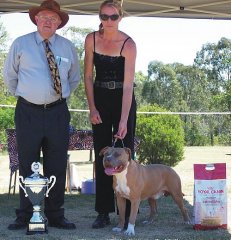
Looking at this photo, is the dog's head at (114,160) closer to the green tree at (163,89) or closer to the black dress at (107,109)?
the black dress at (107,109)

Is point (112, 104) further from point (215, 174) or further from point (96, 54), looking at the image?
point (215, 174)

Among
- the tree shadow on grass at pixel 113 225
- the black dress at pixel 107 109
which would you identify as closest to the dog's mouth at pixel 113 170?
the black dress at pixel 107 109

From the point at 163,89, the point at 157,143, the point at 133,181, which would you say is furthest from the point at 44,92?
the point at 163,89

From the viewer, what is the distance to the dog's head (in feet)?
14.5

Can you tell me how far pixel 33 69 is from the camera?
4.54m

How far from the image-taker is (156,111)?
1177 centimetres

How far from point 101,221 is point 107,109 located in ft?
3.08

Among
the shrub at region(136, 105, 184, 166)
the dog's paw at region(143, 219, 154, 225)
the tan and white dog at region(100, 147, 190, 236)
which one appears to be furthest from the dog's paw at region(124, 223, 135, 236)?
the shrub at region(136, 105, 184, 166)

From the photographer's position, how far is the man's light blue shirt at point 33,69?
452 cm

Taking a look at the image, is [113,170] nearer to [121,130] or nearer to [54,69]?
[121,130]

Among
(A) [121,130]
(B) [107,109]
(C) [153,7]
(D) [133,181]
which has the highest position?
(C) [153,7]

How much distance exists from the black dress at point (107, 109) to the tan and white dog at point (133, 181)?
0.76 ft

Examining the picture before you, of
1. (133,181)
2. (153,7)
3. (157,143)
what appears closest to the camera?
(133,181)

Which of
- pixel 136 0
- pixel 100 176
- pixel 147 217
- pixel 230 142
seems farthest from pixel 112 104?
pixel 230 142
